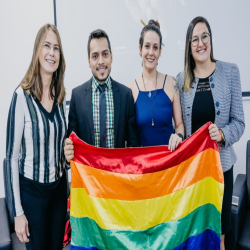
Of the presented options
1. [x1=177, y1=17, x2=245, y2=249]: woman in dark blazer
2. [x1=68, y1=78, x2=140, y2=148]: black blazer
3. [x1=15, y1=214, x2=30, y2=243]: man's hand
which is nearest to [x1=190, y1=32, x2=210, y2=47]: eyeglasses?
[x1=177, y1=17, x2=245, y2=249]: woman in dark blazer

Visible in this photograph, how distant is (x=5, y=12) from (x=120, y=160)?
194cm

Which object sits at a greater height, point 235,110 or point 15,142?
point 235,110

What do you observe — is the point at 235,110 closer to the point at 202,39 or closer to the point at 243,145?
the point at 202,39

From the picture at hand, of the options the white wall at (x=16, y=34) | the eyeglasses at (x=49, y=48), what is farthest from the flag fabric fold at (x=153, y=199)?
the white wall at (x=16, y=34)

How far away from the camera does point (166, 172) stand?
144cm

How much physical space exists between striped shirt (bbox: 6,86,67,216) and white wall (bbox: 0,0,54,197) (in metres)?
1.35

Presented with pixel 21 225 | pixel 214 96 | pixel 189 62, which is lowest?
pixel 21 225

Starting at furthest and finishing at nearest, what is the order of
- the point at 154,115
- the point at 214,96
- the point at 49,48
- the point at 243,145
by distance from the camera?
the point at 243,145 < the point at 154,115 < the point at 214,96 < the point at 49,48

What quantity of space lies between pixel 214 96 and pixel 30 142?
3.61ft

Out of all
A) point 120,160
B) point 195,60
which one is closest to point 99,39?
point 195,60

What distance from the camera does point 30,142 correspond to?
1.29 meters

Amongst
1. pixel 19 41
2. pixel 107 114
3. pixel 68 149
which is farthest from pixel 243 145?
pixel 19 41

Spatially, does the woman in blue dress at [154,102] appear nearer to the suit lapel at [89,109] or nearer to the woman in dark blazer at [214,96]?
the woman in dark blazer at [214,96]

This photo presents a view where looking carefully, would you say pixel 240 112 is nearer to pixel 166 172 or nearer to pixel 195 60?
pixel 195 60
